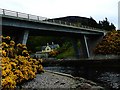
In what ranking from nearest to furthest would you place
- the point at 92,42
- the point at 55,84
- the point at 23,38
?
the point at 55,84, the point at 23,38, the point at 92,42

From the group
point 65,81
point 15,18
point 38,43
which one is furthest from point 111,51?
point 38,43

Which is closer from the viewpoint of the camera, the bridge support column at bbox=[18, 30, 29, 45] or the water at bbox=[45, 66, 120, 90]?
the water at bbox=[45, 66, 120, 90]

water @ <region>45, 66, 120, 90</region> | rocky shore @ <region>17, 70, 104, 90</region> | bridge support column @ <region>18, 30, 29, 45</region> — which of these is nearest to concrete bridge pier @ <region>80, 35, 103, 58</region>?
water @ <region>45, 66, 120, 90</region>

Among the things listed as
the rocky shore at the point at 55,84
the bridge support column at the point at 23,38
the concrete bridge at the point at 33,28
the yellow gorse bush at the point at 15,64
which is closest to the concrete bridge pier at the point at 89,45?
the concrete bridge at the point at 33,28

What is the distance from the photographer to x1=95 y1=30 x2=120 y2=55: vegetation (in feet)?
294

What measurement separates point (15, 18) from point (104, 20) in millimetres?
90377

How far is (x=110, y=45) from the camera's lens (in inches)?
3625

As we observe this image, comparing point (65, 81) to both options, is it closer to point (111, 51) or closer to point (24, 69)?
point (24, 69)

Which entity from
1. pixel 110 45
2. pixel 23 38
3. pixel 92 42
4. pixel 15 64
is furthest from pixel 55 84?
pixel 92 42

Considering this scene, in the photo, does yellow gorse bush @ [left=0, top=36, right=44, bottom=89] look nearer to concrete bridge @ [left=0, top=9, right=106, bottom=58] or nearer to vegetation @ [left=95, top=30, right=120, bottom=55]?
concrete bridge @ [left=0, top=9, right=106, bottom=58]

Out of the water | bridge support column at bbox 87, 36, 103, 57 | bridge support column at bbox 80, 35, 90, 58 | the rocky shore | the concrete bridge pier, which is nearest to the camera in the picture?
the rocky shore

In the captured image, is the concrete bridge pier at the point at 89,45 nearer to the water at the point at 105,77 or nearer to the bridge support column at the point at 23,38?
the water at the point at 105,77

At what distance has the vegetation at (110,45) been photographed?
89750 mm

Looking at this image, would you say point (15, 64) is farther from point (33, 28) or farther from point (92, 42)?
point (92, 42)
